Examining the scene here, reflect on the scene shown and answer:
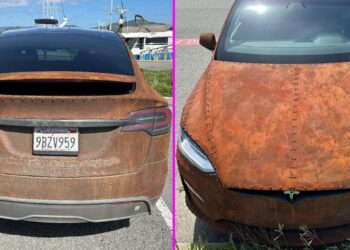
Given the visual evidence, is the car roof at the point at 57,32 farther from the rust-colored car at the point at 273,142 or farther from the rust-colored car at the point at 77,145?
the rust-colored car at the point at 273,142

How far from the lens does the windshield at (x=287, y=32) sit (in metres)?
3.87

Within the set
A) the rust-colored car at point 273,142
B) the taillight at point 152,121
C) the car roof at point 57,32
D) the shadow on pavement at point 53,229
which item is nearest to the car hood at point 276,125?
the rust-colored car at point 273,142

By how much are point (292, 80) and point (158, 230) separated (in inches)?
63.0

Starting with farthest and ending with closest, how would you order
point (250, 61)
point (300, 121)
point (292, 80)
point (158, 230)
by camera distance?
1. point (158, 230)
2. point (250, 61)
3. point (292, 80)
4. point (300, 121)

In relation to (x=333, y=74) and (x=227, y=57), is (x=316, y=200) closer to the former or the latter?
(x=333, y=74)

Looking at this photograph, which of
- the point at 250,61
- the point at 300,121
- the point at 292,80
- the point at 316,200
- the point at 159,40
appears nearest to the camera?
the point at 316,200

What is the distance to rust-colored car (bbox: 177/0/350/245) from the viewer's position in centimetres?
303

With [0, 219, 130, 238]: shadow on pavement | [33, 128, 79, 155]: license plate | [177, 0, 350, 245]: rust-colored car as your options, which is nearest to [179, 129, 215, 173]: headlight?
[177, 0, 350, 245]: rust-colored car

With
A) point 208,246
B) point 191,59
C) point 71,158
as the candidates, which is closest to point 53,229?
point 71,158

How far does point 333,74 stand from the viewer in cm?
355

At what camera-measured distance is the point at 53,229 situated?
408cm

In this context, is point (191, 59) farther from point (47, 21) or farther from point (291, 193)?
point (291, 193)

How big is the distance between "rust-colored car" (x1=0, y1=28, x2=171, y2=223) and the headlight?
9.6 inches

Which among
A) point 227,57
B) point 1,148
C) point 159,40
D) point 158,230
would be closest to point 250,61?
point 227,57
